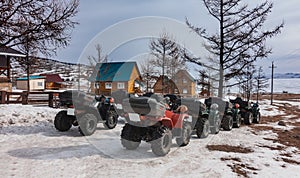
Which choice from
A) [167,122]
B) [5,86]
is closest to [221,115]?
[167,122]

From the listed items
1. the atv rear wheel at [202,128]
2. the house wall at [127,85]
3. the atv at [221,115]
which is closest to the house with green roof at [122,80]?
the house wall at [127,85]

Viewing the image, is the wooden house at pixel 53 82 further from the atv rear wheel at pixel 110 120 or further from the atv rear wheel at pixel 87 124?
the atv rear wheel at pixel 87 124

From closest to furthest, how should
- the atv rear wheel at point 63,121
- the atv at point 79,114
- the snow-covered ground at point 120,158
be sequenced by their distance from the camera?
the snow-covered ground at point 120,158 < the atv at point 79,114 < the atv rear wheel at point 63,121

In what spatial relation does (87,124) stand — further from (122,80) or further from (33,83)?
(33,83)

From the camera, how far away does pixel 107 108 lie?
927cm

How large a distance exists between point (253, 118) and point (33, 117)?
37.7 ft

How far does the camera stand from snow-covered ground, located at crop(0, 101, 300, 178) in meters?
4.53

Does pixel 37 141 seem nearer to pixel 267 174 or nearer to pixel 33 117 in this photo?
pixel 33 117

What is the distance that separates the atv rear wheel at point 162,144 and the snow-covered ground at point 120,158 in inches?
6.5

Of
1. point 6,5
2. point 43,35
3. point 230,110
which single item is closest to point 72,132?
point 43,35

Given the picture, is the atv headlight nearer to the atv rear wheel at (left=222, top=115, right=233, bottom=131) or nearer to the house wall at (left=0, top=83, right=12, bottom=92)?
the atv rear wheel at (left=222, top=115, right=233, bottom=131)

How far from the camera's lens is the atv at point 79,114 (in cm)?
766

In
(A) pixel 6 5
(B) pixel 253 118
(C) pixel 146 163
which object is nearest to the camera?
(C) pixel 146 163

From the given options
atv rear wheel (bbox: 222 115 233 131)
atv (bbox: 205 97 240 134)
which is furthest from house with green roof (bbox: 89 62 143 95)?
atv rear wheel (bbox: 222 115 233 131)
